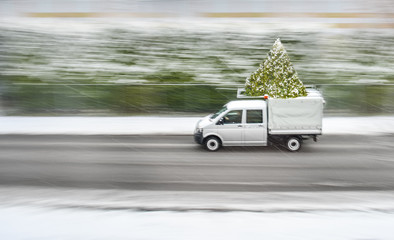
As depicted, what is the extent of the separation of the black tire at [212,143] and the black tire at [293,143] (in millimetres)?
2128

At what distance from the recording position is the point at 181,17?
26.6 meters

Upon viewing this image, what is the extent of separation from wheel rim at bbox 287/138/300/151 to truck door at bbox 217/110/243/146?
1.56m

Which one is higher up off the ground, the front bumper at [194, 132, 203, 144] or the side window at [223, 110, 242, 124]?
the side window at [223, 110, 242, 124]

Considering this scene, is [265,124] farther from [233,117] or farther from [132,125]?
[132,125]

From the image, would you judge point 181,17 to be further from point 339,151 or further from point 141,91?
point 339,151

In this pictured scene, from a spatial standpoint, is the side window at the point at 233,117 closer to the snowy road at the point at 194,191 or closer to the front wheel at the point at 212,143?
the front wheel at the point at 212,143

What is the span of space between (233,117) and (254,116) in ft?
2.11

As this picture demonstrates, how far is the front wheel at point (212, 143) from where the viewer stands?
433 inches

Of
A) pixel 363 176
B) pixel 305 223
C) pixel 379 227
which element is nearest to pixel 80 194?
pixel 305 223

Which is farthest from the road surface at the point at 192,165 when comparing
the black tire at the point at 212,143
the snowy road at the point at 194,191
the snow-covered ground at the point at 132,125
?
the snow-covered ground at the point at 132,125

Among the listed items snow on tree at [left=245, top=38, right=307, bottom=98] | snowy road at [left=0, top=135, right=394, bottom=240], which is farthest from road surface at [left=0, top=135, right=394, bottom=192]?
snow on tree at [left=245, top=38, right=307, bottom=98]

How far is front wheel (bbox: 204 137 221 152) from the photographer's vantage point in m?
11.0

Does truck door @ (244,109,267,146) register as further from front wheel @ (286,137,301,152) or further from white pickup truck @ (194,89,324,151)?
front wheel @ (286,137,301,152)

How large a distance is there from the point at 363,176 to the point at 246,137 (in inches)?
137
